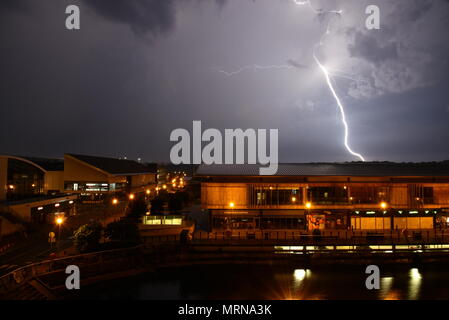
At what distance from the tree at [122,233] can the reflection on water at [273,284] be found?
109 inches

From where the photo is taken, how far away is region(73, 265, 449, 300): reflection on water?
1805cm

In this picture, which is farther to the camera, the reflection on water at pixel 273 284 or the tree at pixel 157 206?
the tree at pixel 157 206

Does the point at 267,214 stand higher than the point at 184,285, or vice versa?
the point at 267,214

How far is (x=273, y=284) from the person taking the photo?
64.2ft

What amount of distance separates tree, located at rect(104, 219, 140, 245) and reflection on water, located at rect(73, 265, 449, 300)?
9.09 ft

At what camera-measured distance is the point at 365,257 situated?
22.5 meters

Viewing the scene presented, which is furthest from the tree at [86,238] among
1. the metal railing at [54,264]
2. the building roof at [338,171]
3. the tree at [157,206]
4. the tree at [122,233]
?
the tree at [157,206]

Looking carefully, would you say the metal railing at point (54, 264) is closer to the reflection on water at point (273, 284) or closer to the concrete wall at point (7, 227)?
the reflection on water at point (273, 284)

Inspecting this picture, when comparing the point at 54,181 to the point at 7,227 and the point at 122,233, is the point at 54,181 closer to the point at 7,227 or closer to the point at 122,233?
the point at 7,227

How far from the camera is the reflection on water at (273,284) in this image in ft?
59.2
